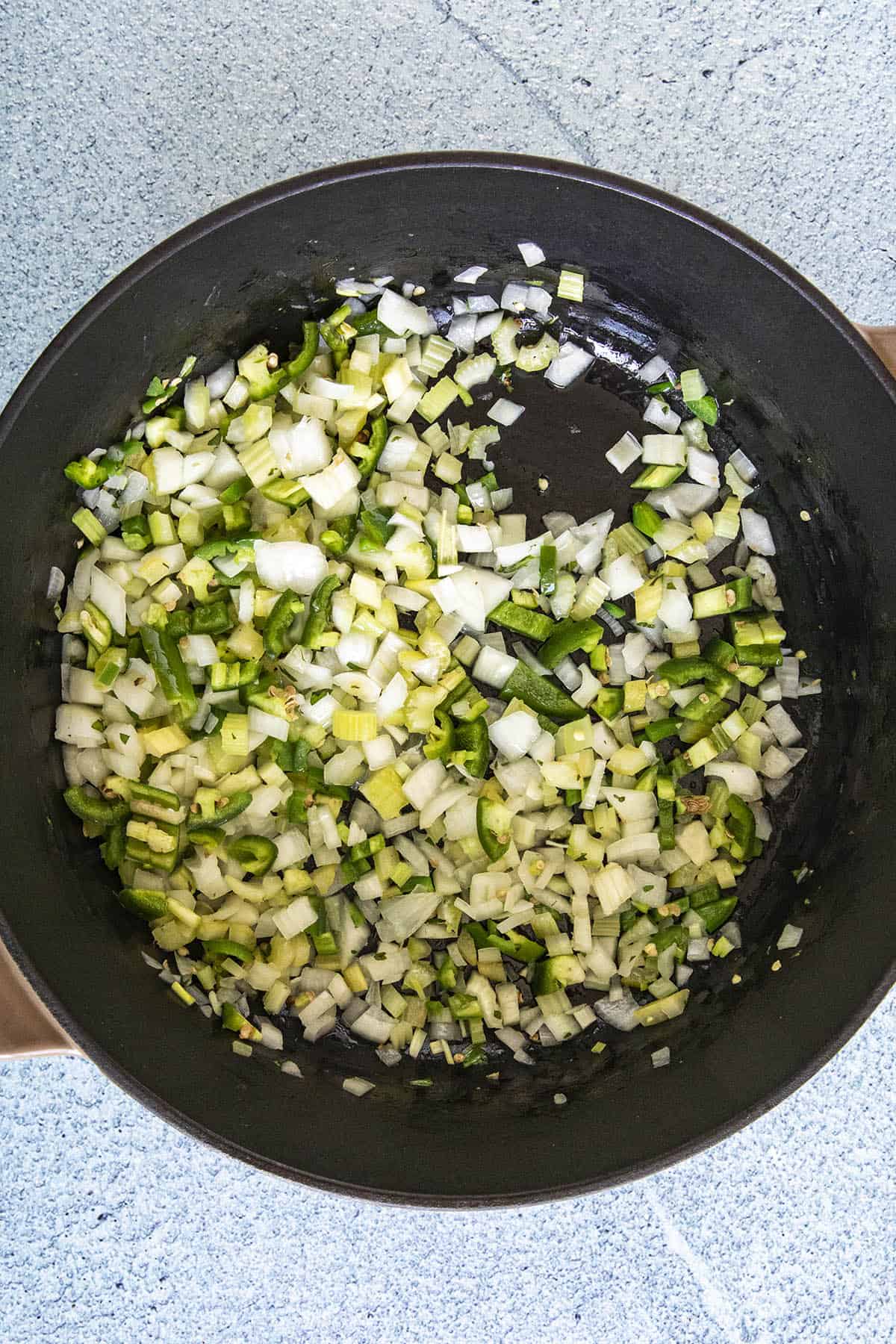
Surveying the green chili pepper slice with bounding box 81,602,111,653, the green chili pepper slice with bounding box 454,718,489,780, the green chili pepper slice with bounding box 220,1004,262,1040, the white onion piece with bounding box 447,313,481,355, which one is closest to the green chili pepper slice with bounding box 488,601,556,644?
the green chili pepper slice with bounding box 454,718,489,780

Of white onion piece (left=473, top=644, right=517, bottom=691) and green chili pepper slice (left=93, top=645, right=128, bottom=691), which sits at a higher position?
white onion piece (left=473, top=644, right=517, bottom=691)

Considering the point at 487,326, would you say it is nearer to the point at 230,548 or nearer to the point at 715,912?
the point at 230,548

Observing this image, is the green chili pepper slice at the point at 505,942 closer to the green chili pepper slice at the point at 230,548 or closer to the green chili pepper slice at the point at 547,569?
the green chili pepper slice at the point at 547,569

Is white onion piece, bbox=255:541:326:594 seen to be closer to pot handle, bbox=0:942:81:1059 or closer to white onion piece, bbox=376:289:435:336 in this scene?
white onion piece, bbox=376:289:435:336

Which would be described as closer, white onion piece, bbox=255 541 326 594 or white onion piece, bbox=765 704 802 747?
white onion piece, bbox=255 541 326 594

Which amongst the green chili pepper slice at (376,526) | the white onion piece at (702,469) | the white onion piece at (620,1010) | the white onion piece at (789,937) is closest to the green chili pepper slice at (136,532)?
the green chili pepper slice at (376,526)
